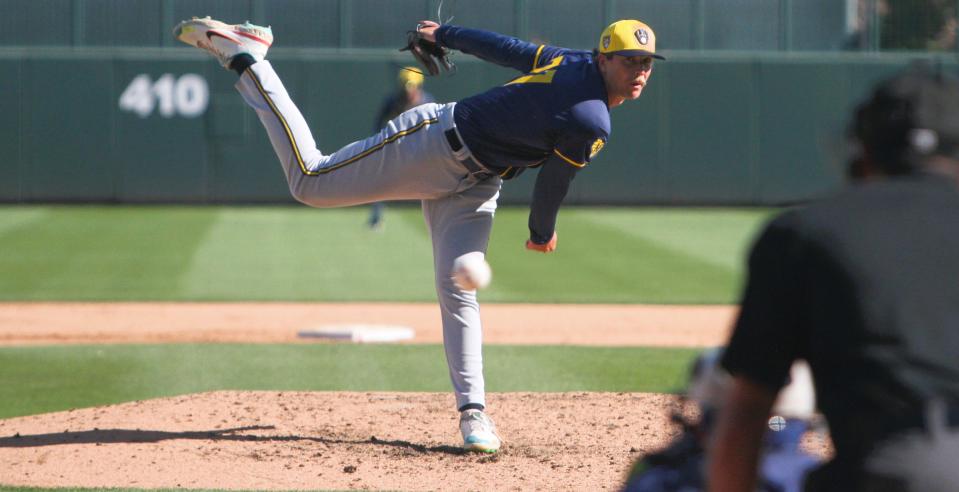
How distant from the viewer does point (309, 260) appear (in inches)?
559

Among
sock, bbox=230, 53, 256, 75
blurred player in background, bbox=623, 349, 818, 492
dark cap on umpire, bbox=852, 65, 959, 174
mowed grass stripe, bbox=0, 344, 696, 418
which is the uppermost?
sock, bbox=230, 53, 256, 75

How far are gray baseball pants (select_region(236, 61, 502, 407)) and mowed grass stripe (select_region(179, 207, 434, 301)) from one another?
6196 millimetres

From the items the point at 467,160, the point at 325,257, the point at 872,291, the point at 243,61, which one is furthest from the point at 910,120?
the point at 325,257

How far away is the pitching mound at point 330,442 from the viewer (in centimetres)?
459

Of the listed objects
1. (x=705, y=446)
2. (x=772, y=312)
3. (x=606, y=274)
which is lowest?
(x=606, y=274)

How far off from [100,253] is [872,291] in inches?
528

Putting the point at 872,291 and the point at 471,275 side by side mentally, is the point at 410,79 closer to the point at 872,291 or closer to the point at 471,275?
the point at 471,275

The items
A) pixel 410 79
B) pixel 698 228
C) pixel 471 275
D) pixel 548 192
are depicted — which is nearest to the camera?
pixel 471 275

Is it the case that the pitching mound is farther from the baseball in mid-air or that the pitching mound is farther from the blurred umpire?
the blurred umpire

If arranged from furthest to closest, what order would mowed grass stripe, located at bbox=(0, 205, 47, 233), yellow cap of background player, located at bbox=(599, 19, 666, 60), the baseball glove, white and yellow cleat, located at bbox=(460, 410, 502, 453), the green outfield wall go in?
the green outfield wall, mowed grass stripe, located at bbox=(0, 205, 47, 233), the baseball glove, white and yellow cleat, located at bbox=(460, 410, 502, 453), yellow cap of background player, located at bbox=(599, 19, 666, 60)

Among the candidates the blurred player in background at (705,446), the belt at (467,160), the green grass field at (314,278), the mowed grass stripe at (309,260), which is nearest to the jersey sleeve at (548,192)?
the belt at (467,160)

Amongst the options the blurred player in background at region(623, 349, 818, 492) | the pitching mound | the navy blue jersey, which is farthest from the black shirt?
the navy blue jersey

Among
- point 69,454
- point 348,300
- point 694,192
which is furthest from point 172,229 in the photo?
point 69,454

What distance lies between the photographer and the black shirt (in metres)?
1.90
